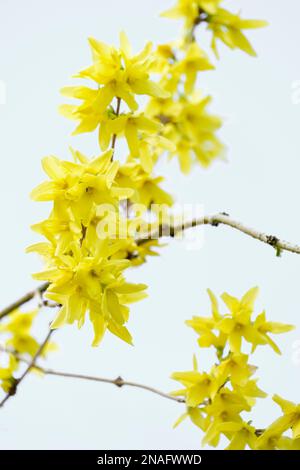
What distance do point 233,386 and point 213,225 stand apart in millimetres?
593

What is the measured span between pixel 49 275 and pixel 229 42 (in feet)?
4.20

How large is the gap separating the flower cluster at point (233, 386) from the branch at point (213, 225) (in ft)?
1.01

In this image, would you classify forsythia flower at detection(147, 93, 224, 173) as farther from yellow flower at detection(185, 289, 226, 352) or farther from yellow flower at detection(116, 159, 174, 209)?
yellow flower at detection(185, 289, 226, 352)

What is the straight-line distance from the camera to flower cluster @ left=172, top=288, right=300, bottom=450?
2.00m

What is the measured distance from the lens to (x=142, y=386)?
2111mm

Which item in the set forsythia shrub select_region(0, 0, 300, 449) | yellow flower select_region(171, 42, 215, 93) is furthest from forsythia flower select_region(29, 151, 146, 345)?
yellow flower select_region(171, 42, 215, 93)

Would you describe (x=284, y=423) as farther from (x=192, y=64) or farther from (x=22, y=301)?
(x=192, y=64)

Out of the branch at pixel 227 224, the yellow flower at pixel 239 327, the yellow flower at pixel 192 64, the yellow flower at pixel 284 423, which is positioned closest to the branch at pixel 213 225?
the branch at pixel 227 224

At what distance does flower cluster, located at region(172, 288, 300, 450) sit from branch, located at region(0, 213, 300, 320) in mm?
309

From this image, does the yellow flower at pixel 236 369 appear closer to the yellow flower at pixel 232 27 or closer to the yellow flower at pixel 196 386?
the yellow flower at pixel 196 386

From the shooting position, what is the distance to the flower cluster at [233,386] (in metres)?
2.00

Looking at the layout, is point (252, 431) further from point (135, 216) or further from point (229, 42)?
point (229, 42)

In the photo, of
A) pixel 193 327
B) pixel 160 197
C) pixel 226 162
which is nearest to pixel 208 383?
pixel 193 327

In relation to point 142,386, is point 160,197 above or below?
above
